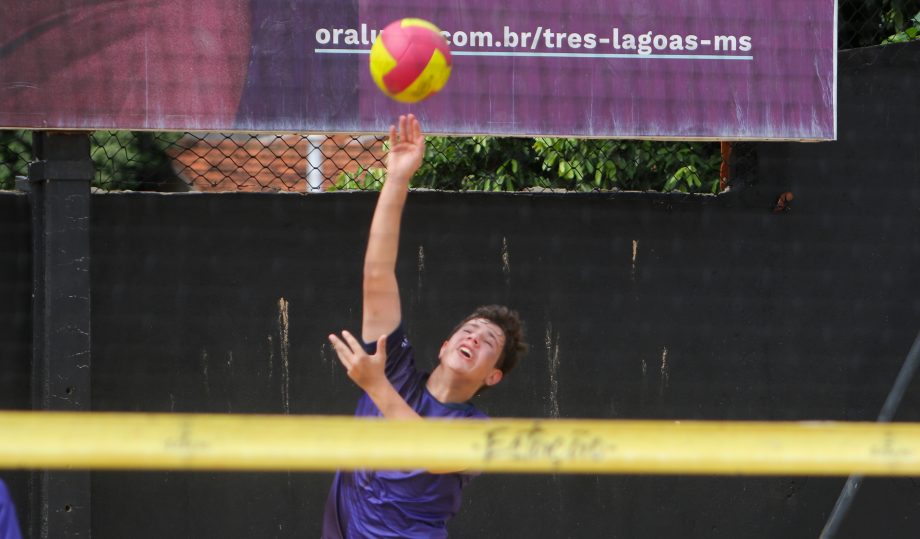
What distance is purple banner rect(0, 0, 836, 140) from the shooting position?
4559mm

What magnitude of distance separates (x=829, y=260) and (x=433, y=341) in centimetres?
174

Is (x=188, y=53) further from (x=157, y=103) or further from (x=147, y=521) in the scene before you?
(x=147, y=521)

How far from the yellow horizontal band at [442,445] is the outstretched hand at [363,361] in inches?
27.2

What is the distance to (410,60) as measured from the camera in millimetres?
3920

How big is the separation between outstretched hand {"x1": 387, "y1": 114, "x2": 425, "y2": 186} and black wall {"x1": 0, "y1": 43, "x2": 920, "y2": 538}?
1589 mm

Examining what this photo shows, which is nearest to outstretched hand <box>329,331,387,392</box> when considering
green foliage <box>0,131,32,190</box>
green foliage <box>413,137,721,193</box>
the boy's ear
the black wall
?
the boy's ear

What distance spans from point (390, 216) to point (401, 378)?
54 centimetres

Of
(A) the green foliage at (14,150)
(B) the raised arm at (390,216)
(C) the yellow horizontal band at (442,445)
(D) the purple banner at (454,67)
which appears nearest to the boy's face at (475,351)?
(B) the raised arm at (390,216)

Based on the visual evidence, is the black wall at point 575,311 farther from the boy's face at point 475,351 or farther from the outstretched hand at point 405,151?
the outstretched hand at point 405,151

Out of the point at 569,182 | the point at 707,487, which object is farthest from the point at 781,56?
the point at 707,487

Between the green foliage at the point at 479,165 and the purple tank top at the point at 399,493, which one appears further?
the green foliage at the point at 479,165

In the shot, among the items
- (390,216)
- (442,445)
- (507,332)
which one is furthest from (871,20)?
(442,445)

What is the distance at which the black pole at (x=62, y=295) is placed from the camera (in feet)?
15.2

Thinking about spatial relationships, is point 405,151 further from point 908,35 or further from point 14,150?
point 14,150
